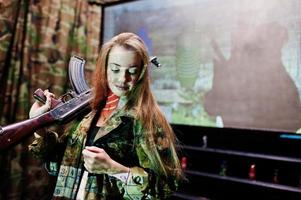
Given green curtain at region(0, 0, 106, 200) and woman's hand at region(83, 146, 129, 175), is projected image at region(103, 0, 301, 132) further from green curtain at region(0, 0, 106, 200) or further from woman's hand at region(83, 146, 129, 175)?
woman's hand at region(83, 146, 129, 175)

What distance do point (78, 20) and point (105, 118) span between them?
1.64 m

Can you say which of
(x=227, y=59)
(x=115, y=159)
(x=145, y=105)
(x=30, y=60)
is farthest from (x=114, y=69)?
(x=30, y=60)

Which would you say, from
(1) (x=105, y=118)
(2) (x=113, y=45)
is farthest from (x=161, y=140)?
(2) (x=113, y=45)

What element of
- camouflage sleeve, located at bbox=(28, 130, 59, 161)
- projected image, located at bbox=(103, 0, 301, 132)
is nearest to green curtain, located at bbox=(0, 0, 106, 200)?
projected image, located at bbox=(103, 0, 301, 132)

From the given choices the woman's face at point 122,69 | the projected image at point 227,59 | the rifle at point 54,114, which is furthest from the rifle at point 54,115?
the projected image at point 227,59

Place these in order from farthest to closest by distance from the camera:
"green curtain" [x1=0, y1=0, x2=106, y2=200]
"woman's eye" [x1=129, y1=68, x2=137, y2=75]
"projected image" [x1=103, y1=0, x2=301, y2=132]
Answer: "green curtain" [x1=0, y1=0, x2=106, y2=200] < "projected image" [x1=103, y1=0, x2=301, y2=132] < "woman's eye" [x1=129, y1=68, x2=137, y2=75]

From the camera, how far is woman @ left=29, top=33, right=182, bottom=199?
82 centimetres

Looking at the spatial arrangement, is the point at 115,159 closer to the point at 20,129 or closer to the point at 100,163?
the point at 100,163

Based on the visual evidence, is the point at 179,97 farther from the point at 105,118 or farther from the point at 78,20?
the point at 105,118

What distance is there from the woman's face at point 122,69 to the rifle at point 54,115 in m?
0.12

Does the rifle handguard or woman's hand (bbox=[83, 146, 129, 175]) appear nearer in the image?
woman's hand (bbox=[83, 146, 129, 175])

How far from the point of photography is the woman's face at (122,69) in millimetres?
888

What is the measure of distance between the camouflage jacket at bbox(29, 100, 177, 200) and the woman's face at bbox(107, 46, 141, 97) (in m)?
0.07

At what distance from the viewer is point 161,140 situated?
86 cm
